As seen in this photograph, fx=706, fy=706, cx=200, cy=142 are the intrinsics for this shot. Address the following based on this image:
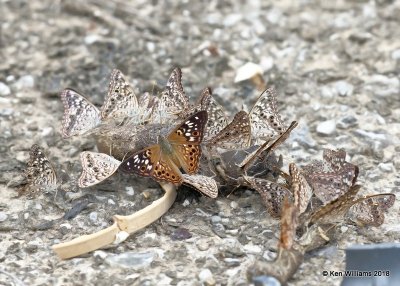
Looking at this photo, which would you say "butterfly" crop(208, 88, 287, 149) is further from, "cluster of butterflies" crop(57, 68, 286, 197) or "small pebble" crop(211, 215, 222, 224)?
"small pebble" crop(211, 215, 222, 224)

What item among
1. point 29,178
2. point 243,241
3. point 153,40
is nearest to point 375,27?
point 153,40

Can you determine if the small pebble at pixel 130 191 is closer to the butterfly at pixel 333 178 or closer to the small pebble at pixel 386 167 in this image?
the butterfly at pixel 333 178

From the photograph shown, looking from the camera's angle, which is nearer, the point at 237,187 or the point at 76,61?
the point at 237,187

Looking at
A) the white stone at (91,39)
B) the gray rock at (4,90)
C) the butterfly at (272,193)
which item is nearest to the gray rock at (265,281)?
the butterfly at (272,193)

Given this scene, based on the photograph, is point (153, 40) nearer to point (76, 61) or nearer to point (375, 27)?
point (76, 61)

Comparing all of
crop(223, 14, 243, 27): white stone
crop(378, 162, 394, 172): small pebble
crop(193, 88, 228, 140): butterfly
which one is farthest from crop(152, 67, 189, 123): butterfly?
crop(223, 14, 243, 27): white stone

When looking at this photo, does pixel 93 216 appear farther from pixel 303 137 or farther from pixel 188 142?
pixel 303 137
